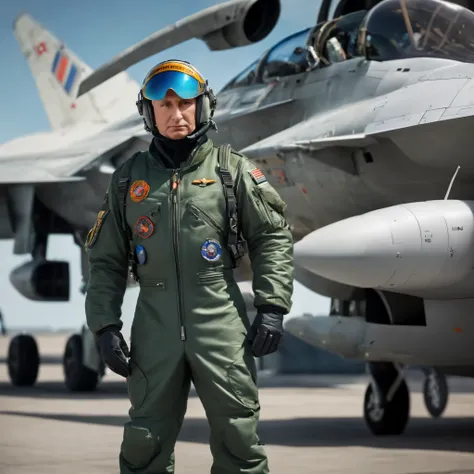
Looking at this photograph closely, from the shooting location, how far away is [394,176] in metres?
7.09

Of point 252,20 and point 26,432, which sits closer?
point 26,432

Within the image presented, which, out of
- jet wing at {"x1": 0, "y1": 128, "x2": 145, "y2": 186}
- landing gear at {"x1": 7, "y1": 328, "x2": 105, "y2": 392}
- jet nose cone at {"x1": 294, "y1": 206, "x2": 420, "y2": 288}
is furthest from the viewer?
landing gear at {"x1": 7, "y1": 328, "x2": 105, "y2": 392}

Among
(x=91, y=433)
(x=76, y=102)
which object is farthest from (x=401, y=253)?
(x=76, y=102)

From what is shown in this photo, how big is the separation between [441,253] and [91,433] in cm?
326

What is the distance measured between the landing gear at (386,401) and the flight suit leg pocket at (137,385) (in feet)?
15.2

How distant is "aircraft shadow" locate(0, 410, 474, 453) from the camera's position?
7.40 metres

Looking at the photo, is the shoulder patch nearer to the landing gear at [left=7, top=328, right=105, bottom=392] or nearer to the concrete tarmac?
the concrete tarmac

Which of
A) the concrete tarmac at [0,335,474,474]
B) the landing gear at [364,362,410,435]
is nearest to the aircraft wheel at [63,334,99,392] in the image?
the concrete tarmac at [0,335,474,474]

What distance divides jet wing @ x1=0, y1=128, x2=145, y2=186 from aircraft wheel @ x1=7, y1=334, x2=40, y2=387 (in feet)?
7.69

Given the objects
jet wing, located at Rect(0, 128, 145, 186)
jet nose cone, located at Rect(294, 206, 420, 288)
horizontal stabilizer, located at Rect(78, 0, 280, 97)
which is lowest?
jet nose cone, located at Rect(294, 206, 420, 288)

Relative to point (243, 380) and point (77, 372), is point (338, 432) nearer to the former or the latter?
point (243, 380)

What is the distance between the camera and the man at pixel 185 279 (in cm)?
378

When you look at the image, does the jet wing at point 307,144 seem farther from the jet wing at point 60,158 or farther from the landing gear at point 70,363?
the landing gear at point 70,363

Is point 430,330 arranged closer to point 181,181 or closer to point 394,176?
point 394,176
